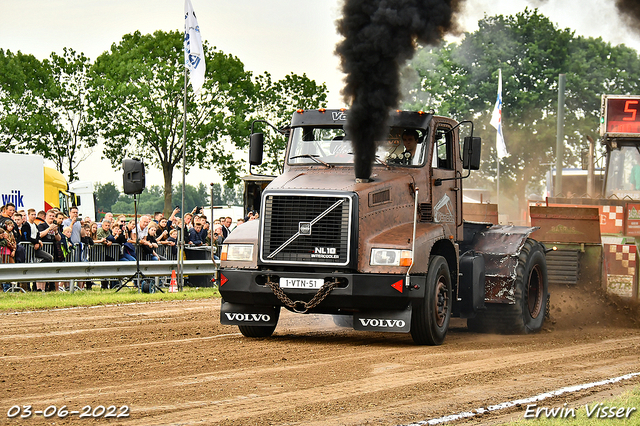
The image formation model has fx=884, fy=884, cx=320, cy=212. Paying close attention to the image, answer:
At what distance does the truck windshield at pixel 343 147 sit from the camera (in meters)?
11.2

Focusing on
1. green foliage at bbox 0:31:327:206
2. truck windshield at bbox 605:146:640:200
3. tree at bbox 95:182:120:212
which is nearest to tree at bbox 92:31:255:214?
green foliage at bbox 0:31:327:206

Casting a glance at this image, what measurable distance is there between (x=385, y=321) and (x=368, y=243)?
3.11 ft

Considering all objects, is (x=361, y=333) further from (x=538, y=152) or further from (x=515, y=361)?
(x=538, y=152)

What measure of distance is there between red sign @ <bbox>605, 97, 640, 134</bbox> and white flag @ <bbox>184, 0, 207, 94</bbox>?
10272 mm

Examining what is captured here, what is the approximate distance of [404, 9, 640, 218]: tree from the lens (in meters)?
57.2

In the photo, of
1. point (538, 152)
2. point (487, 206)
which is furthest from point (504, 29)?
point (487, 206)

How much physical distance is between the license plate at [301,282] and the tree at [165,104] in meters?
39.2

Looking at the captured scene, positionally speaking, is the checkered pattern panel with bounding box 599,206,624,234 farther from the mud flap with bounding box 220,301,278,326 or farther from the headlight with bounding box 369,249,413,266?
the mud flap with bounding box 220,301,278,326

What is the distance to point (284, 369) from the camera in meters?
8.49

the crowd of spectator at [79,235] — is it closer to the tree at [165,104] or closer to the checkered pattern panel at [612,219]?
the checkered pattern panel at [612,219]

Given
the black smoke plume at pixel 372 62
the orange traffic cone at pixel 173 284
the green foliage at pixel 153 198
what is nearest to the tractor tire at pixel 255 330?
the black smoke plume at pixel 372 62

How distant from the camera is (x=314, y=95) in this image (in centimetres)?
5231

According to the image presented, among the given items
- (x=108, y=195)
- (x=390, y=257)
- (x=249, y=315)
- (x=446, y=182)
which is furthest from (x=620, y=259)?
(x=108, y=195)

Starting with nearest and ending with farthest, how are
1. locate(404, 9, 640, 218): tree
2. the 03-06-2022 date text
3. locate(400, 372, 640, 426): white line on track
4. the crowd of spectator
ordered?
the 03-06-2022 date text
locate(400, 372, 640, 426): white line on track
the crowd of spectator
locate(404, 9, 640, 218): tree
